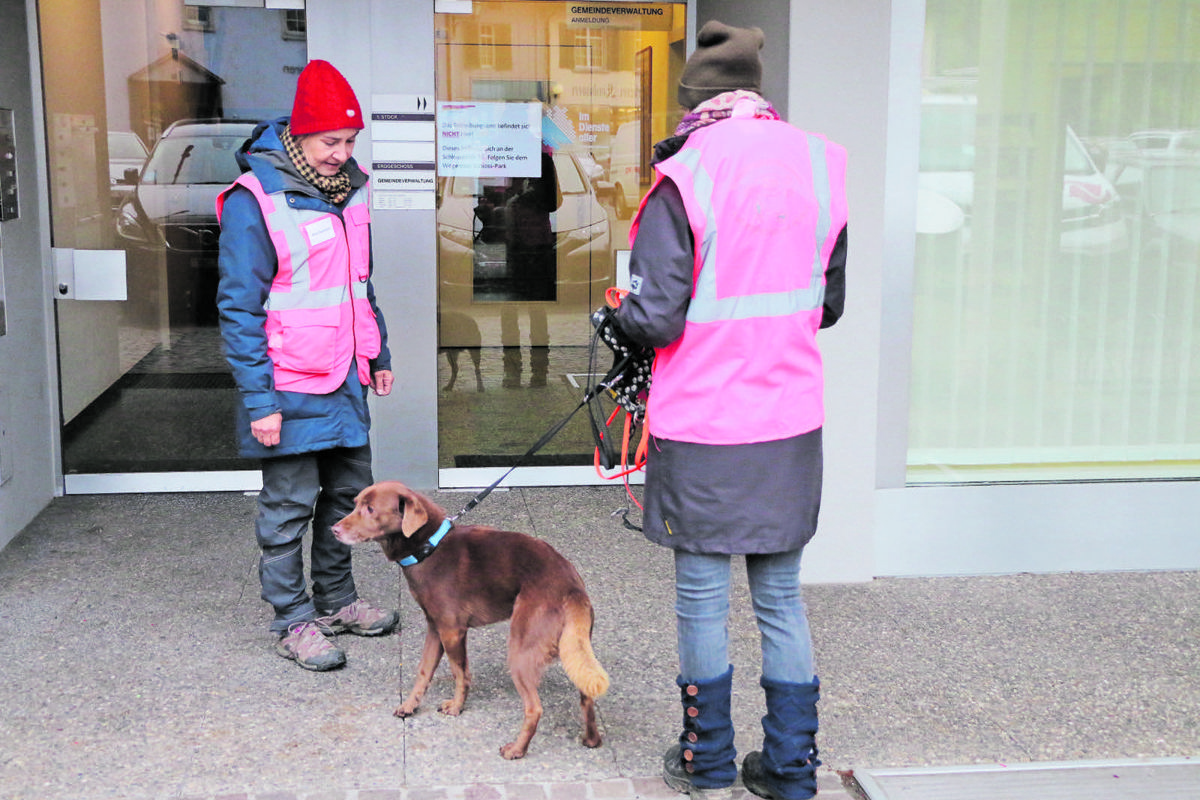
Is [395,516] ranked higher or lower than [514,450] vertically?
higher

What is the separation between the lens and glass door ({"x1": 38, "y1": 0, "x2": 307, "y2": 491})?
6.54 meters

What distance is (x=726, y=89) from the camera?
3.46 metres

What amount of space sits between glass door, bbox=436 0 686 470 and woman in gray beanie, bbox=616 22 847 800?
3.45 metres

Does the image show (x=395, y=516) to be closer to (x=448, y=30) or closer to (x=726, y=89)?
(x=726, y=89)

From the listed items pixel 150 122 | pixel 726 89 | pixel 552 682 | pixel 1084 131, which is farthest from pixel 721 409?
pixel 150 122

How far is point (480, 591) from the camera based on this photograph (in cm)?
401

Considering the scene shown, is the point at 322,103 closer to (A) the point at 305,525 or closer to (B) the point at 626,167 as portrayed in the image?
(A) the point at 305,525

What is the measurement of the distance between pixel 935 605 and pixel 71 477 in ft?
14.5

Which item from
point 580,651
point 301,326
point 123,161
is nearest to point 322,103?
point 301,326

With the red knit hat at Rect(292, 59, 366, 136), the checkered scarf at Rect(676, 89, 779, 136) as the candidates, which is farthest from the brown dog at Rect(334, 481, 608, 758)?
the checkered scarf at Rect(676, 89, 779, 136)

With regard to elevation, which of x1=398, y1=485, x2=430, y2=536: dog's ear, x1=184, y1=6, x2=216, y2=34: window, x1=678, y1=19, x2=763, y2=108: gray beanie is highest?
x1=184, y1=6, x2=216, y2=34: window

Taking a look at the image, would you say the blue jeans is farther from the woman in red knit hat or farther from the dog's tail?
the woman in red knit hat

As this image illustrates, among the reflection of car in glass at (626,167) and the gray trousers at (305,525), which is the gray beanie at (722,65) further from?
the reflection of car in glass at (626,167)

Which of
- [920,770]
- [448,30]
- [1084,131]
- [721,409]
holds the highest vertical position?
[448,30]
